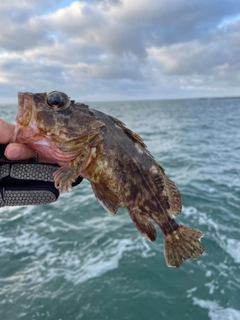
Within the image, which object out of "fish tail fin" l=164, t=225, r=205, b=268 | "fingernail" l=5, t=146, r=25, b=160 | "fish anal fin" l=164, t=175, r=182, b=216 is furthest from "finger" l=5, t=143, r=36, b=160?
"fish tail fin" l=164, t=225, r=205, b=268

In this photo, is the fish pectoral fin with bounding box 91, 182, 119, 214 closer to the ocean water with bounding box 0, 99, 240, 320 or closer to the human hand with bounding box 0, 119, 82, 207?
the human hand with bounding box 0, 119, 82, 207

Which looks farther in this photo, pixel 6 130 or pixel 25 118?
pixel 6 130

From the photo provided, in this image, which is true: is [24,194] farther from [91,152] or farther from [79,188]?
[79,188]

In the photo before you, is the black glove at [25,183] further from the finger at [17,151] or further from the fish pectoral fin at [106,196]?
the fish pectoral fin at [106,196]

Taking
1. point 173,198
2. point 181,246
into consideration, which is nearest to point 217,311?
point 181,246

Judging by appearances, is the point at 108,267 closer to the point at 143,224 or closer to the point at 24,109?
the point at 143,224

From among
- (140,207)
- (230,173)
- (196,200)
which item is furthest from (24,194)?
(230,173)
